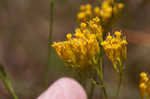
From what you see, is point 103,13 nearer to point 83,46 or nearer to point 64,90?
point 83,46

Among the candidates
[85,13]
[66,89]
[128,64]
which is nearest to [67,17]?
[128,64]

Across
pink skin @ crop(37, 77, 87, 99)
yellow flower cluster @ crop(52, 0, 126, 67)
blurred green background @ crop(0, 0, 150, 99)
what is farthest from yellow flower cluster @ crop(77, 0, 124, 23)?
blurred green background @ crop(0, 0, 150, 99)

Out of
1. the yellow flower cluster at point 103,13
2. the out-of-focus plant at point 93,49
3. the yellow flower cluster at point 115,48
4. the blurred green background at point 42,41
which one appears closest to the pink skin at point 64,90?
the out-of-focus plant at point 93,49

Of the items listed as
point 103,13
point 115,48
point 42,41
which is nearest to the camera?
point 115,48

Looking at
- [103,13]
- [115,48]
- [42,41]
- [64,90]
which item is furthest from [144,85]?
[42,41]

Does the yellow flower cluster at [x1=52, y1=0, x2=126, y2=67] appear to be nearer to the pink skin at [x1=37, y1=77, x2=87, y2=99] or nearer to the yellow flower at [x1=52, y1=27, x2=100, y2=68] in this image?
the yellow flower at [x1=52, y1=27, x2=100, y2=68]

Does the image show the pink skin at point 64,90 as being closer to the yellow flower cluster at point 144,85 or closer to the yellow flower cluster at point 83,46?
the yellow flower cluster at point 83,46
